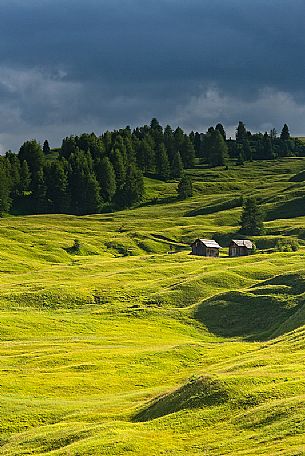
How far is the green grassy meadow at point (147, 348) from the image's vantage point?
37875 mm

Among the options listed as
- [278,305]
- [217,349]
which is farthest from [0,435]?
[278,305]

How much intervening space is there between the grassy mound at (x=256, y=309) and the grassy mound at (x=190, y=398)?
33927mm

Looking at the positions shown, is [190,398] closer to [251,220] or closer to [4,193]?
[251,220]

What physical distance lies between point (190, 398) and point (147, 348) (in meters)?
29.4

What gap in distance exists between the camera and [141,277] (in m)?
107

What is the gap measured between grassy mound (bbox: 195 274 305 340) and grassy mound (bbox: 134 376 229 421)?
33927 millimetres

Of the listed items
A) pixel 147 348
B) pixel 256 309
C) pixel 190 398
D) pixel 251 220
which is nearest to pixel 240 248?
pixel 251 220

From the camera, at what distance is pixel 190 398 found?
42.5 meters

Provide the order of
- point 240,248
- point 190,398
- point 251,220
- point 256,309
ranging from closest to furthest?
point 190,398 < point 256,309 < point 240,248 < point 251,220

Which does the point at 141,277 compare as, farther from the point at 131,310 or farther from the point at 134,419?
the point at 134,419

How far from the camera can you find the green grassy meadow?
37875 millimetres

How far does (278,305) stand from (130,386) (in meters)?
34.3

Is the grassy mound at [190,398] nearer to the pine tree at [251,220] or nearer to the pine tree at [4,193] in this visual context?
the pine tree at [251,220]

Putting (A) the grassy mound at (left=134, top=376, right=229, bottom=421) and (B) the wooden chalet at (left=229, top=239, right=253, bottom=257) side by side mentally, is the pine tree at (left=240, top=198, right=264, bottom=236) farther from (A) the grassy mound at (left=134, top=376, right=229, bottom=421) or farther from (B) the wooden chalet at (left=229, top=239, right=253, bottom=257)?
(A) the grassy mound at (left=134, top=376, right=229, bottom=421)
